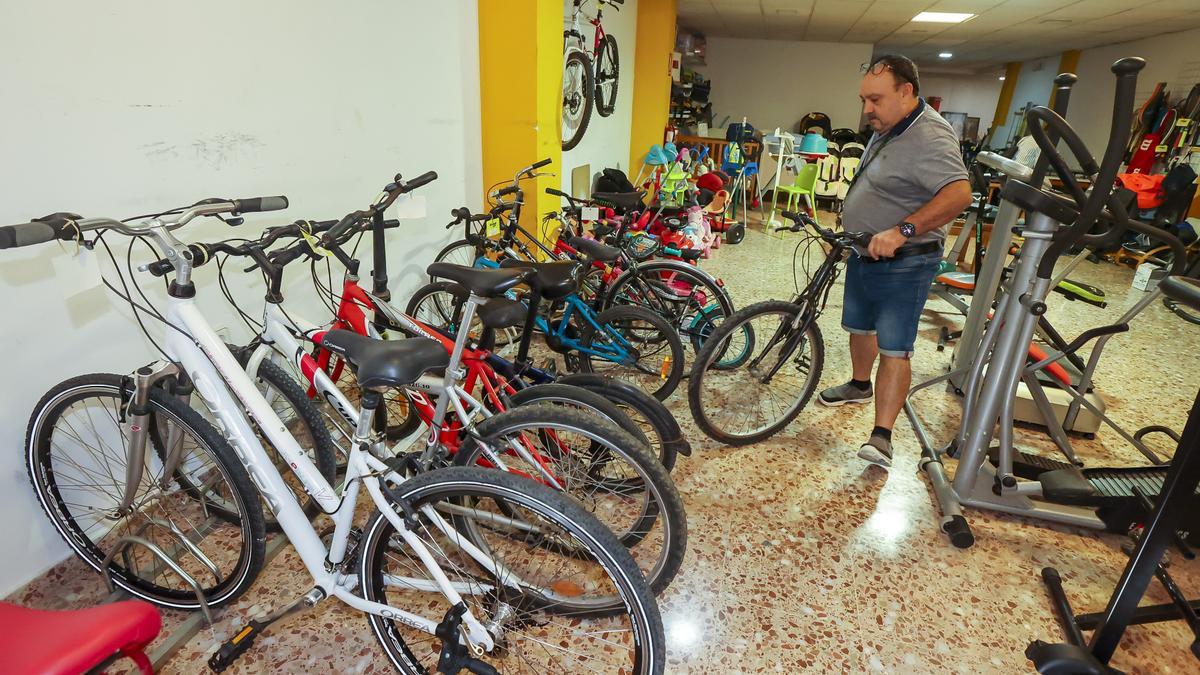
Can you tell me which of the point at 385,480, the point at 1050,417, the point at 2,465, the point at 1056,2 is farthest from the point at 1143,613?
the point at 1056,2

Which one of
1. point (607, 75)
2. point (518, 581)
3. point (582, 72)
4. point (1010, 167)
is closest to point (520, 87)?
point (582, 72)

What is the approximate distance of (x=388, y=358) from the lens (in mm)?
1067

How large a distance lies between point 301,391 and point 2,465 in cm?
74

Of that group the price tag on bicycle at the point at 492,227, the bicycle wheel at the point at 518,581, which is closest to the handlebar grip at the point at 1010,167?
the bicycle wheel at the point at 518,581

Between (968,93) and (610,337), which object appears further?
(968,93)

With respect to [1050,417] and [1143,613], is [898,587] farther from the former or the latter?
[1050,417]

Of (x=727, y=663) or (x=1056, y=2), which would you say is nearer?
(x=727, y=663)

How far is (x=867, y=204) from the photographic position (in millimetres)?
2133

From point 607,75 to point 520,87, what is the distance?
9.31 ft

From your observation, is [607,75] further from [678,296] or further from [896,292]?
[896,292]

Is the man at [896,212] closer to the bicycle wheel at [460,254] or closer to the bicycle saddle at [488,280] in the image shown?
the bicycle saddle at [488,280]

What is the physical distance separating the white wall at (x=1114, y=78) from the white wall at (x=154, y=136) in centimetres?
935

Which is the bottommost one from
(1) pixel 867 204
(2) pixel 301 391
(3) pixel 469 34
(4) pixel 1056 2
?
(2) pixel 301 391

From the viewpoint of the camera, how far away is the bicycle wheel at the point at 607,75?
18.5 ft
